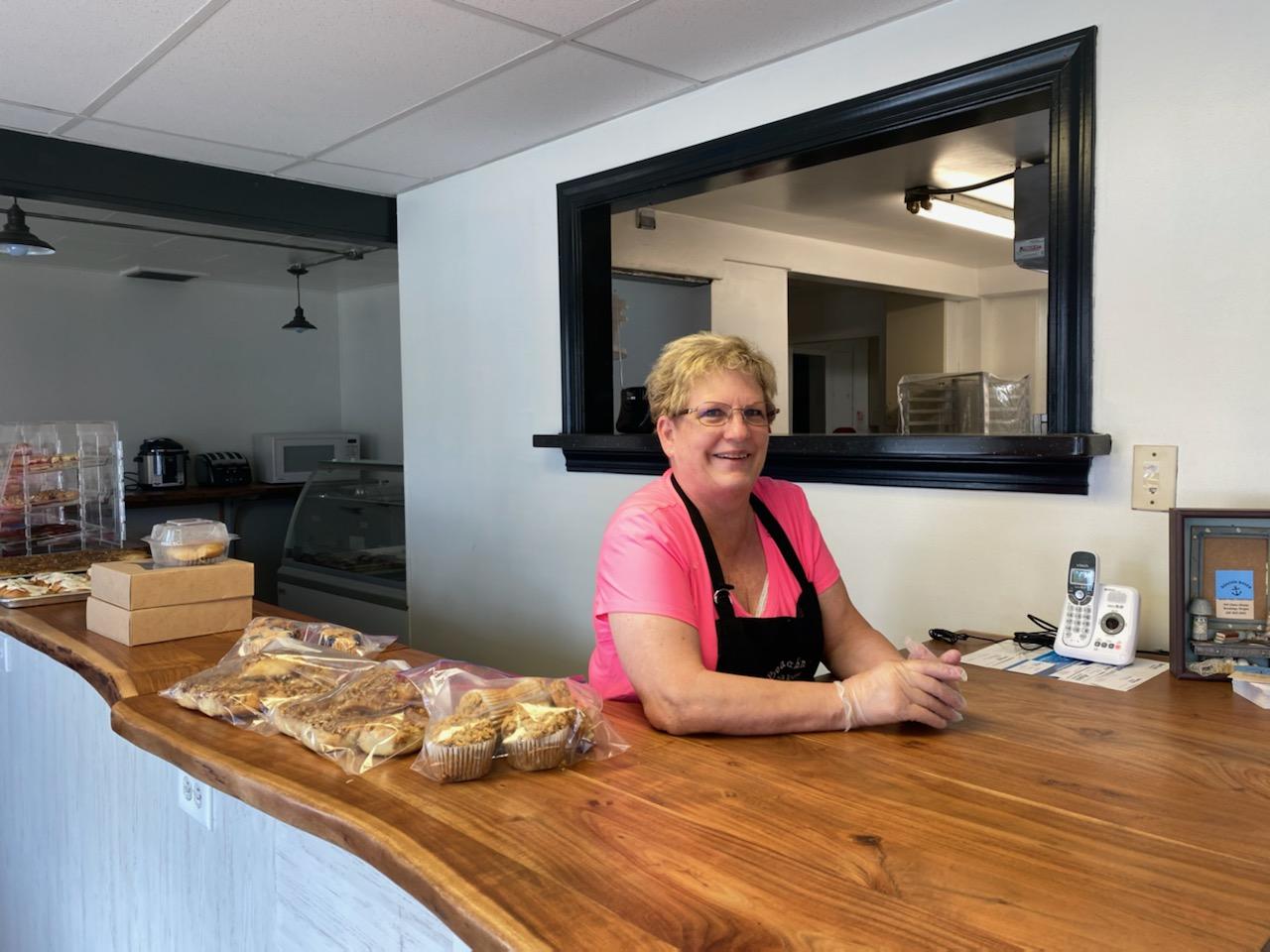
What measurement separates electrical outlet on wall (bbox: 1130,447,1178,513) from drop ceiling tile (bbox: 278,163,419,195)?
2.94m

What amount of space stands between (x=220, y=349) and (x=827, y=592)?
611cm

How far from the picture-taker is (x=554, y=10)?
7.39 feet

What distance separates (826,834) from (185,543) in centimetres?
168

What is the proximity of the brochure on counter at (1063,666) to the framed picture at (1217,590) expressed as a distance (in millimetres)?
74

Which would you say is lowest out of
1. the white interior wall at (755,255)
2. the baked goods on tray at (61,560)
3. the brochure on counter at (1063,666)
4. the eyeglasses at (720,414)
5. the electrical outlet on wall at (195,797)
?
the electrical outlet on wall at (195,797)

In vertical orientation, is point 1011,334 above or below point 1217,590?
above

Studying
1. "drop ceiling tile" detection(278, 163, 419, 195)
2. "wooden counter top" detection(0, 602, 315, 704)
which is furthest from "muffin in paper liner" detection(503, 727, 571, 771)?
"drop ceiling tile" detection(278, 163, 419, 195)

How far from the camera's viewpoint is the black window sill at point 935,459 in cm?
208

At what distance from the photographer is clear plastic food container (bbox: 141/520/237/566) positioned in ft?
6.90

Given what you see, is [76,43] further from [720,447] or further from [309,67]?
[720,447]

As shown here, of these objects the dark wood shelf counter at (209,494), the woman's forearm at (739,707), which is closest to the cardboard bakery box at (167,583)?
the woman's forearm at (739,707)

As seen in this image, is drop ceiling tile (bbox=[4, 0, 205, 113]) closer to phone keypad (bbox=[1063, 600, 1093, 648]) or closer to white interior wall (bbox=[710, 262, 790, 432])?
phone keypad (bbox=[1063, 600, 1093, 648])

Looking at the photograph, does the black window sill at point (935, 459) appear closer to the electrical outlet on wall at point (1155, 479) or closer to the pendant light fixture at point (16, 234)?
the electrical outlet on wall at point (1155, 479)

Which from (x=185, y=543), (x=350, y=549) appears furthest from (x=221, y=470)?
(x=185, y=543)
